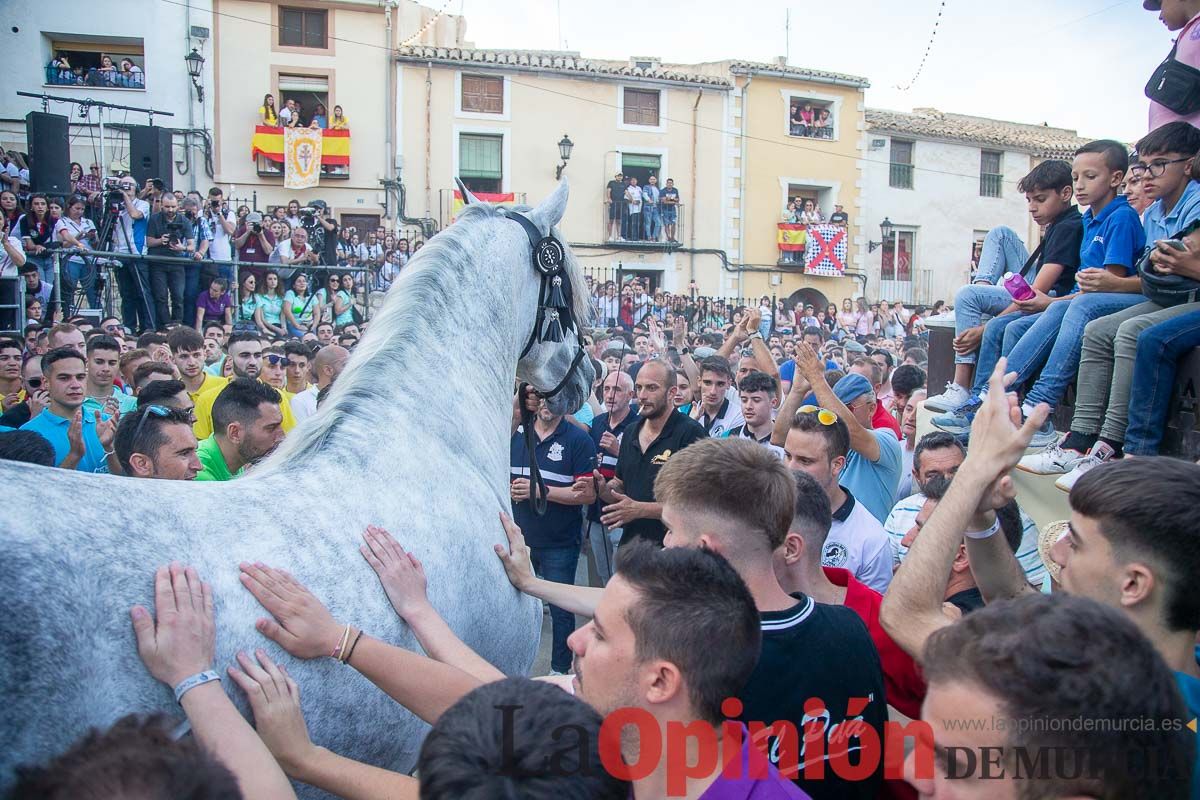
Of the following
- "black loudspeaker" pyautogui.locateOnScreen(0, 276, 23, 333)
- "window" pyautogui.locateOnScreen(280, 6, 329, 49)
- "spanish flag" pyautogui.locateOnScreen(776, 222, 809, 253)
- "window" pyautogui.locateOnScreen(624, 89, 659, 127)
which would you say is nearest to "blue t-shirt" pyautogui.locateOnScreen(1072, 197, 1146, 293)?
"black loudspeaker" pyautogui.locateOnScreen(0, 276, 23, 333)

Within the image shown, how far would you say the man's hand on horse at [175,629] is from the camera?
72.5 inches

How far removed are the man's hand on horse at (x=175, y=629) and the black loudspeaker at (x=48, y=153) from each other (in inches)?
662

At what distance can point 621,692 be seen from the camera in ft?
6.04

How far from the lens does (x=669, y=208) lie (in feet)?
97.6

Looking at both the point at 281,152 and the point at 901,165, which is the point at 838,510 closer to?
the point at 281,152

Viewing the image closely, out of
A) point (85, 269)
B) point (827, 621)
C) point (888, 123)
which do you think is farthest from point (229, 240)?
point (888, 123)

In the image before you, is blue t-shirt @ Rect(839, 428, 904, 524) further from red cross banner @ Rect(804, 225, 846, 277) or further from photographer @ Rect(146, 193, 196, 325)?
red cross banner @ Rect(804, 225, 846, 277)

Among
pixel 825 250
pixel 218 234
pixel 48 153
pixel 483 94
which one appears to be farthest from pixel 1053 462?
pixel 825 250

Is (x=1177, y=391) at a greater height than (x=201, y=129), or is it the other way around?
(x=201, y=129)

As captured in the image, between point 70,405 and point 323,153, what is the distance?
2222cm

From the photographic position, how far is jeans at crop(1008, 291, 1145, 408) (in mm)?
4594

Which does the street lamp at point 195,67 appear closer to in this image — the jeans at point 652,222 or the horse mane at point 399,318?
the jeans at point 652,222

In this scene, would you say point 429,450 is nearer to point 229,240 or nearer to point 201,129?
point 229,240

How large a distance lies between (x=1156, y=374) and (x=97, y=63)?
28.0m
